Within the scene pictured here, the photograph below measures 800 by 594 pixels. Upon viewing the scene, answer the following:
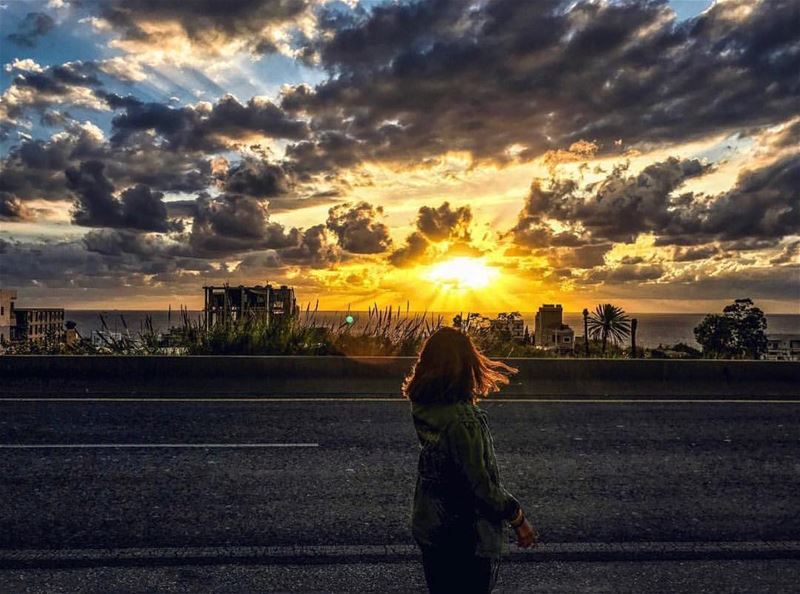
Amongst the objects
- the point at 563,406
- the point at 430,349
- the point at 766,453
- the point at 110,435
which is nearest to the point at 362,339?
the point at 563,406

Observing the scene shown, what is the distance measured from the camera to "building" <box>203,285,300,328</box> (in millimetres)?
15078

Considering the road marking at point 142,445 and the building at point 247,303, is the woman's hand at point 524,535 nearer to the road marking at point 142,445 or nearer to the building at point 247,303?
the road marking at point 142,445

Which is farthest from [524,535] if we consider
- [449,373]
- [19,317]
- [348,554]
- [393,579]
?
[19,317]

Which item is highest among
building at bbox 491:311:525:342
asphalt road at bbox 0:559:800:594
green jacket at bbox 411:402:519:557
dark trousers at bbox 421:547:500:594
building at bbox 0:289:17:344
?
building at bbox 0:289:17:344

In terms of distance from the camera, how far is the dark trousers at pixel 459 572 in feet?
10.2

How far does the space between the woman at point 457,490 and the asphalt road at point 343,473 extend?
225cm

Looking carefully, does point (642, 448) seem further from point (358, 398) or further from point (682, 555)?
point (358, 398)

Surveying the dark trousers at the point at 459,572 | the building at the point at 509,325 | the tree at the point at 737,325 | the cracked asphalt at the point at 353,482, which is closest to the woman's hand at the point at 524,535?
the dark trousers at the point at 459,572

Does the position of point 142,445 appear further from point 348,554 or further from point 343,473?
point 348,554

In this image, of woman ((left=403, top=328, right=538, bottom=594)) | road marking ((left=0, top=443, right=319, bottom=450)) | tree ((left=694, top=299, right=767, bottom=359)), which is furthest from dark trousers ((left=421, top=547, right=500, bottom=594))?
tree ((left=694, top=299, right=767, bottom=359))

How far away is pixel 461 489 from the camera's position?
3.15 meters

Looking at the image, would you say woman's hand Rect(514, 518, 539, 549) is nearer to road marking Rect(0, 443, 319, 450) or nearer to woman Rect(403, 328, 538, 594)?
woman Rect(403, 328, 538, 594)

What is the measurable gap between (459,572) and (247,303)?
1317cm

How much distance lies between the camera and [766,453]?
26.9ft
